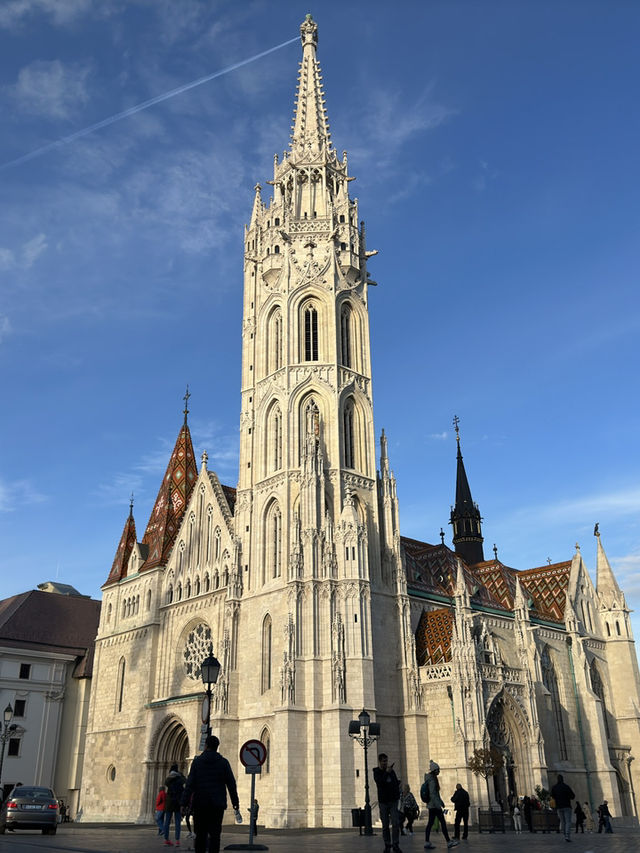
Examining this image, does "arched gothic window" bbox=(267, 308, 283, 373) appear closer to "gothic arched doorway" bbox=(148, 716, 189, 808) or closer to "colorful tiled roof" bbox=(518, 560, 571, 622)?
"gothic arched doorway" bbox=(148, 716, 189, 808)

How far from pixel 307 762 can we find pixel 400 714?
17.4ft

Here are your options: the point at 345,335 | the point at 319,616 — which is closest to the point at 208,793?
the point at 319,616

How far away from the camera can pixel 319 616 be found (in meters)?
34.3

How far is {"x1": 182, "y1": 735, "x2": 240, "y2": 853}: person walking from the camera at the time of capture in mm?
9870

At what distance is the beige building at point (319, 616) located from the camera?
3350cm

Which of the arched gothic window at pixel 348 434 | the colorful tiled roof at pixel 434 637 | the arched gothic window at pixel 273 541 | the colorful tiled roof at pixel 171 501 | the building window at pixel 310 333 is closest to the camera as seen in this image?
the colorful tiled roof at pixel 434 637

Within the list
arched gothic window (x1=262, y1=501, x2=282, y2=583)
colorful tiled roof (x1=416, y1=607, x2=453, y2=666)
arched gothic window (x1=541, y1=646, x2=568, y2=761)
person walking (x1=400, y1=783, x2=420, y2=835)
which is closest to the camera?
person walking (x1=400, y1=783, x2=420, y2=835)

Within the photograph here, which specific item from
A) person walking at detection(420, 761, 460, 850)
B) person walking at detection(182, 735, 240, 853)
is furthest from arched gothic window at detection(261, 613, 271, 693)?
person walking at detection(182, 735, 240, 853)

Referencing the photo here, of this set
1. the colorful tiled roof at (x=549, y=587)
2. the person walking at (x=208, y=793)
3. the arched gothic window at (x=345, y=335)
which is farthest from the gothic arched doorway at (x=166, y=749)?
the person walking at (x=208, y=793)

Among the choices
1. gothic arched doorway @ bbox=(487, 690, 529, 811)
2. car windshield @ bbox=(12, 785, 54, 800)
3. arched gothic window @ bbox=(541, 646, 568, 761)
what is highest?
arched gothic window @ bbox=(541, 646, 568, 761)

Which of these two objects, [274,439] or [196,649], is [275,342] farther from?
[196,649]

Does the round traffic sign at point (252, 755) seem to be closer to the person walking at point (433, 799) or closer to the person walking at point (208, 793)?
the person walking at point (433, 799)

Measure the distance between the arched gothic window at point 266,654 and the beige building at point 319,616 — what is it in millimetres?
97

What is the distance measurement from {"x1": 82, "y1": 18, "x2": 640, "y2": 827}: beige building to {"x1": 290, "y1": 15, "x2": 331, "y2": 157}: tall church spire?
0.57ft
